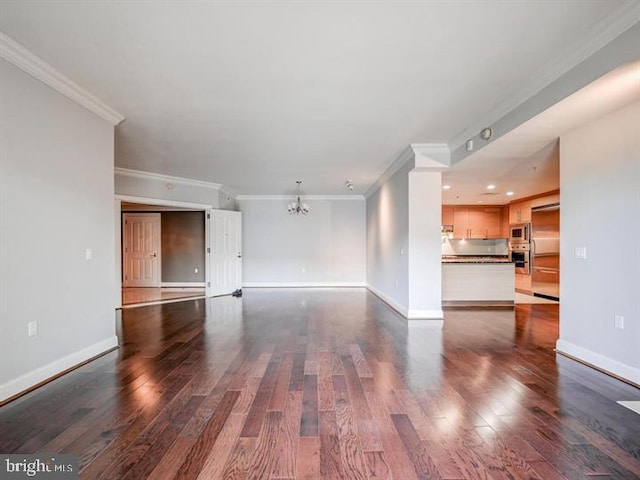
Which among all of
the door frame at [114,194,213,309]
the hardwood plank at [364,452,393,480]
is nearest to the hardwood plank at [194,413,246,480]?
the hardwood plank at [364,452,393,480]

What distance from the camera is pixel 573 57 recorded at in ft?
8.30

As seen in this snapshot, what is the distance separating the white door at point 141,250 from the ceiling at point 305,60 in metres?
5.49

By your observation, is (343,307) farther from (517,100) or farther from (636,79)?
(636,79)

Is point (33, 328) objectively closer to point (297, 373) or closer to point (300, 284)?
point (297, 373)

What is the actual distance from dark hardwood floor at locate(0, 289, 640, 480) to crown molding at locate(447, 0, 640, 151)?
8.56 feet

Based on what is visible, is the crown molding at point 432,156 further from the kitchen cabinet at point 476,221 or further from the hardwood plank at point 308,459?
the kitchen cabinet at point 476,221

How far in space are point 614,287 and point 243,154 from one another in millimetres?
4999

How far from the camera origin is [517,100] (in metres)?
3.27

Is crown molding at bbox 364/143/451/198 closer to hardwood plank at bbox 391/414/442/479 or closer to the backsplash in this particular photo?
hardwood plank at bbox 391/414/442/479

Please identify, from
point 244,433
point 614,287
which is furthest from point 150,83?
point 614,287

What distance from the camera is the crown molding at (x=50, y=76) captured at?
2.47 metres

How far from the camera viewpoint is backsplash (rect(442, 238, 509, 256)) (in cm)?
965

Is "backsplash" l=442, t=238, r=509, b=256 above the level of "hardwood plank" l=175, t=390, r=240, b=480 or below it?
above

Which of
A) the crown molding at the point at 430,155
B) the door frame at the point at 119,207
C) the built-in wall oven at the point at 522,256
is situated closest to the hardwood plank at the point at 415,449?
the crown molding at the point at 430,155
